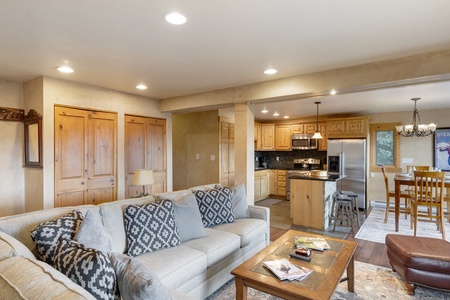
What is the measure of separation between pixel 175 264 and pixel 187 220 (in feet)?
1.94

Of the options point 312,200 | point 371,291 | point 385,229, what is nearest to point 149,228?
point 371,291

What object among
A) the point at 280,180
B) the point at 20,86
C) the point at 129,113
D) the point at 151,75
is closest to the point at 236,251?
the point at 151,75

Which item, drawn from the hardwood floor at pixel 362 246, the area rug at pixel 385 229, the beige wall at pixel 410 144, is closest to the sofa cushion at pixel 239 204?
the hardwood floor at pixel 362 246

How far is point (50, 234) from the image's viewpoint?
1.58 metres

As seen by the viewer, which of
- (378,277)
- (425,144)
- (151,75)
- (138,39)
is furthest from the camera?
(425,144)

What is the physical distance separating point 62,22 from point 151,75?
1.52 m

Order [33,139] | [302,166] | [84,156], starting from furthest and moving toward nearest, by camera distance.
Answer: [302,166] → [84,156] → [33,139]

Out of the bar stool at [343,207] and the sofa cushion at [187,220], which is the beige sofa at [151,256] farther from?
the bar stool at [343,207]

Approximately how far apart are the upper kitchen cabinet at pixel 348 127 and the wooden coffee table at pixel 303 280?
15.0ft

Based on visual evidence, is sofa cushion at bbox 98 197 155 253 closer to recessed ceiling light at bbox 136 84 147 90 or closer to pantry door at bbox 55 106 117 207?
pantry door at bbox 55 106 117 207

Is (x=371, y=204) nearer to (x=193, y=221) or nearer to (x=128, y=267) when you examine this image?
(x=193, y=221)

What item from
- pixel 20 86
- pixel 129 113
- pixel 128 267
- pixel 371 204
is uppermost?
pixel 20 86

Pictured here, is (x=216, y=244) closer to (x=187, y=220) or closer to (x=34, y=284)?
(x=187, y=220)

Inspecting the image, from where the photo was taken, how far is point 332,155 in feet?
20.8
